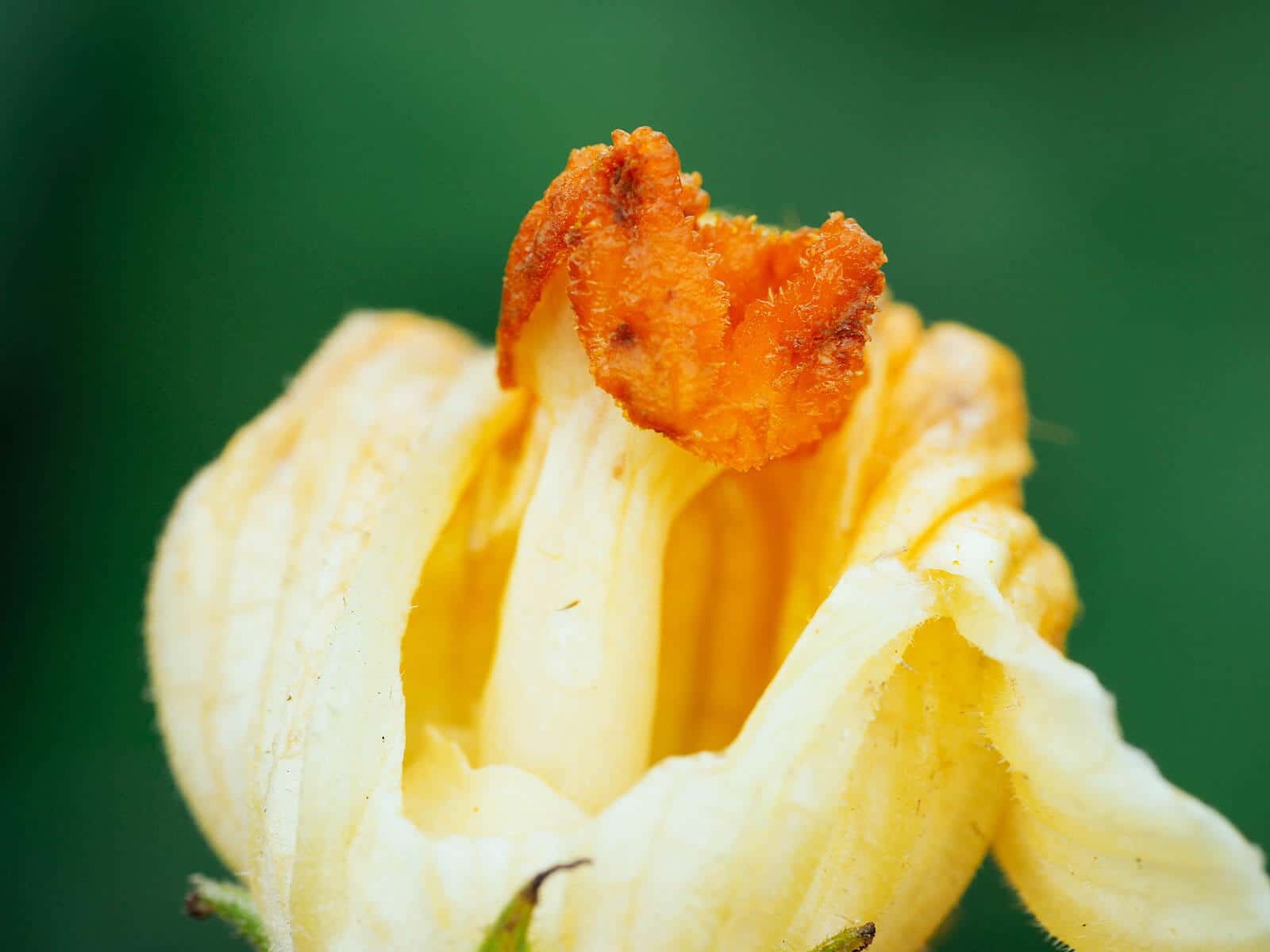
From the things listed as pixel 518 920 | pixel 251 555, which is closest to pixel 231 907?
pixel 518 920

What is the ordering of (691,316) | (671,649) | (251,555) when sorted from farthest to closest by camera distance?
1. (251,555)
2. (671,649)
3. (691,316)

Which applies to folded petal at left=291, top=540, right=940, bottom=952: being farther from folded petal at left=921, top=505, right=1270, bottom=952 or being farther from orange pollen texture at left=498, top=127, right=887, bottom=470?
orange pollen texture at left=498, top=127, right=887, bottom=470

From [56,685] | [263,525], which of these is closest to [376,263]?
Result: [56,685]

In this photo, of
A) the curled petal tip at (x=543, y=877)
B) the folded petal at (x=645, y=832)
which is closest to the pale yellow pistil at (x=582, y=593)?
the folded petal at (x=645, y=832)

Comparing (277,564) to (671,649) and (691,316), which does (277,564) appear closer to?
(671,649)

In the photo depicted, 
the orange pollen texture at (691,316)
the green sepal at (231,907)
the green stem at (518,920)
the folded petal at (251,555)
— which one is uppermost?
the orange pollen texture at (691,316)

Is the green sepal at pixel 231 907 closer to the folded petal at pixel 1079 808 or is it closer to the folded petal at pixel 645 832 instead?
the folded petal at pixel 645 832

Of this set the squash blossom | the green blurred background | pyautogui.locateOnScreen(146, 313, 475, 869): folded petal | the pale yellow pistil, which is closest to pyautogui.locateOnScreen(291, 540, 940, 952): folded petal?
the squash blossom

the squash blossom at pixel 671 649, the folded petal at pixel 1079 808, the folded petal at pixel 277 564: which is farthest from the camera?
the folded petal at pixel 277 564

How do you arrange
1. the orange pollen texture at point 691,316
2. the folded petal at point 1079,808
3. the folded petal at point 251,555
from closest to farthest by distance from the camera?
the folded petal at point 1079,808 < the orange pollen texture at point 691,316 < the folded petal at point 251,555
